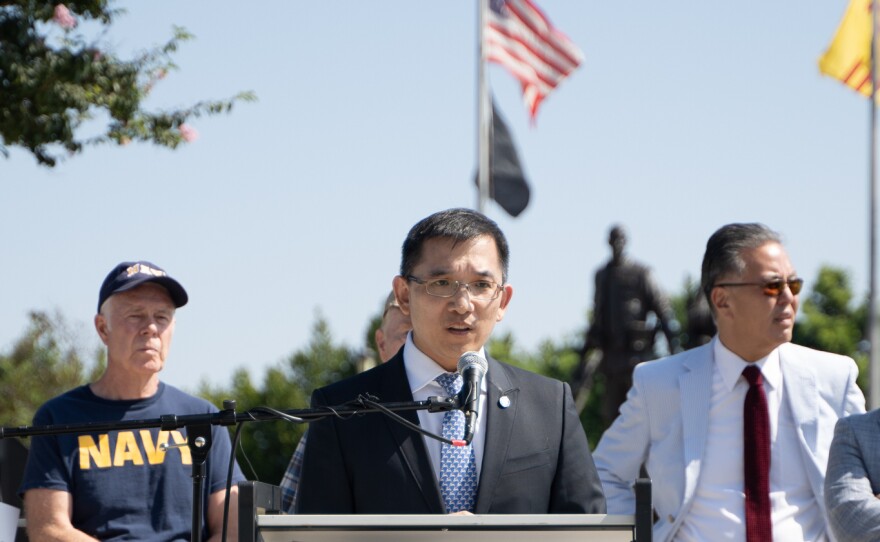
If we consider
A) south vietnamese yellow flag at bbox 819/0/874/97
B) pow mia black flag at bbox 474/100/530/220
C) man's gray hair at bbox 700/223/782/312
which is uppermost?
south vietnamese yellow flag at bbox 819/0/874/97

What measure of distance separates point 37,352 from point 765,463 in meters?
30.2

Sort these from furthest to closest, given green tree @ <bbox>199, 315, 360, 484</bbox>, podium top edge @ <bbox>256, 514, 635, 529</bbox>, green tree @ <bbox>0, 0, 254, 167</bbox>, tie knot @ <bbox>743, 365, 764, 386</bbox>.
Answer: green tree @ <bbox>199, 315, 360, 484</bbox> → green tree @ <bbox>0, 0, 254, 167</bbox> → tie knot @ <bbox>743, 365, 764, 386</bbox> → podium top edge @ <bbox>256, 514, 635, 529</bbox>

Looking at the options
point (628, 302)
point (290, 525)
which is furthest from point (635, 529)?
point (628, 302)

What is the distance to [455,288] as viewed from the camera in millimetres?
4426

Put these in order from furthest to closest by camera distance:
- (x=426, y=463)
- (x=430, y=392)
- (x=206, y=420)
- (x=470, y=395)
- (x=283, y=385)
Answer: (x=283, y=385) → (x=430, y=392) → (x=426, y=463) → (x=206, y=420) → (x=470, y=395)

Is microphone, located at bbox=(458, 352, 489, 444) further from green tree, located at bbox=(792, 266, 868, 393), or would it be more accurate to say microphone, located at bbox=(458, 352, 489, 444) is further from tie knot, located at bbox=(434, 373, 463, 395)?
green tree, located at bbox=(792, 266, 868, 393)

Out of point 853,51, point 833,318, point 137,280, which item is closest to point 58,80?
point 137,280

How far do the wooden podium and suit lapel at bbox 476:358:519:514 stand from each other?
89 cm

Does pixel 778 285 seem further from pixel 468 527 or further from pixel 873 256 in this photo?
pixel 873 256

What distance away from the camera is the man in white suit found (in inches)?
211

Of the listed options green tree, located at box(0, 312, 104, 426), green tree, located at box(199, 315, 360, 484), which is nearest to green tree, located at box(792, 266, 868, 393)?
green tree, located at box(199, 315, 360, 484)

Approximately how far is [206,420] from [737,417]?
2.48 metres

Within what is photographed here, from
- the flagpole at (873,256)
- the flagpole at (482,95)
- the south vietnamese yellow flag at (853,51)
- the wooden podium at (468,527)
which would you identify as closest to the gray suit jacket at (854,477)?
the wooden podium at (468,527)

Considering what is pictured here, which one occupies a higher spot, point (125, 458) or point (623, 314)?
point (623, 314)
